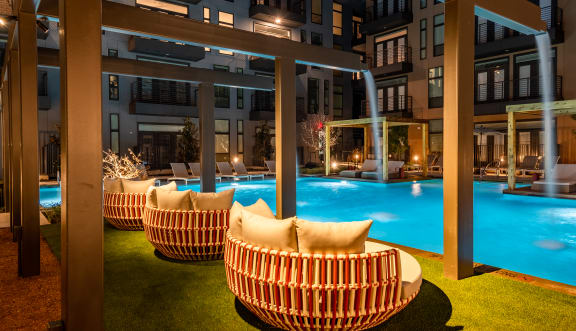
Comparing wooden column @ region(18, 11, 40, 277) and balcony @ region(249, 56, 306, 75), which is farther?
balcony @ region(249, 56, 306, 75)

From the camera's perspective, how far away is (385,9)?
25.4m

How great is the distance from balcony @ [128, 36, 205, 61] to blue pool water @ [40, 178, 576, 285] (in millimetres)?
8304

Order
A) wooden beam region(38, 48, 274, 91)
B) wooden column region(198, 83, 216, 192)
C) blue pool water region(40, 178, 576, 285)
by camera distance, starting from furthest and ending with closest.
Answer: wooden column region(198, 83, 216, 192) → wooden beam region(38, 48, 274, 91) → blue pool water region(40, 178, 576, 285)

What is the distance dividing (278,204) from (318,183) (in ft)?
36.1

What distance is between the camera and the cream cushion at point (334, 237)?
2764mm

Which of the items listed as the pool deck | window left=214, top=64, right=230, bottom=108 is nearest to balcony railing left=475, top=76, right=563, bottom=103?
window left=214, top=64, right=230, bottom=108

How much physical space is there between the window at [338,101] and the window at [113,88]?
16.0 metres

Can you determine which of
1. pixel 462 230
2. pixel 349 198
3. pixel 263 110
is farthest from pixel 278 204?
pixel 263 110

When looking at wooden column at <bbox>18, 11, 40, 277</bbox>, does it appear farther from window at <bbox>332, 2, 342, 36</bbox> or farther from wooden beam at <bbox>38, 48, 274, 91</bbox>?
window at <bbox>332, 2, 342, 36</bbox>

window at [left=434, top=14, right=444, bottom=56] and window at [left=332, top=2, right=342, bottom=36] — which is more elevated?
window at [left=332, top=2, right=342, bottom=36]

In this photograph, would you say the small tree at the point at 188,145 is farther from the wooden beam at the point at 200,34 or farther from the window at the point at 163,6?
the wooden beam at the point at 200,34

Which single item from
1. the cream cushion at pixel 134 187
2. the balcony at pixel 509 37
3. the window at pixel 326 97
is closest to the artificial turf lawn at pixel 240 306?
the cream cushion at pixel 134 187

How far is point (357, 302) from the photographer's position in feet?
8.75

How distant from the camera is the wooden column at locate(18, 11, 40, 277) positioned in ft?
13.8
